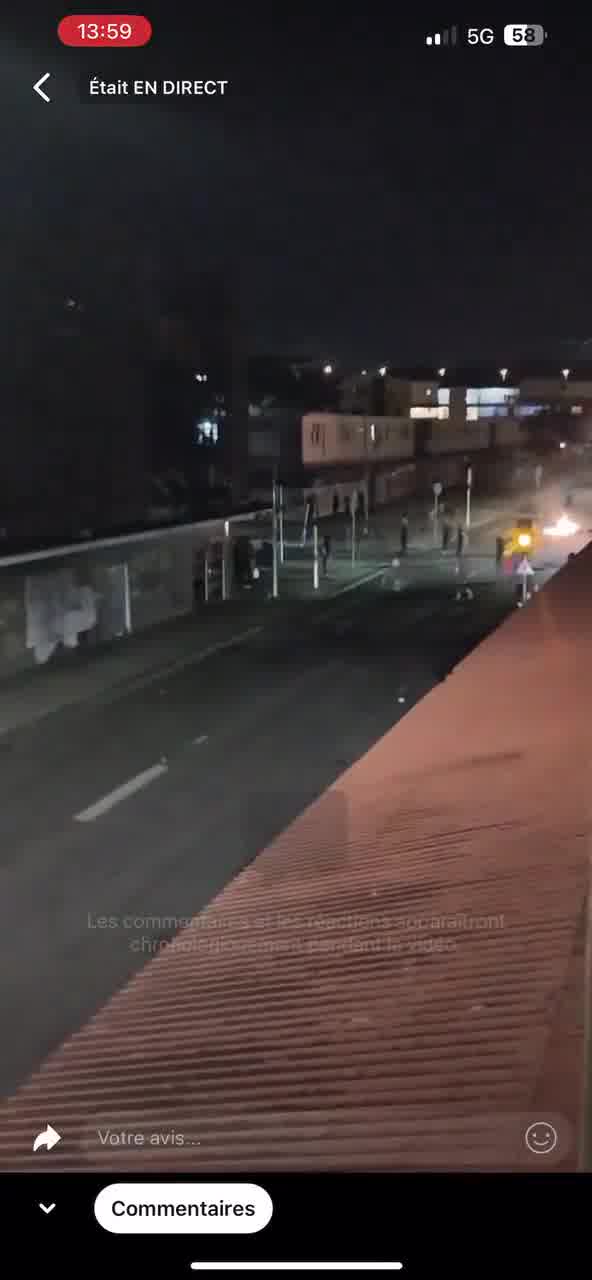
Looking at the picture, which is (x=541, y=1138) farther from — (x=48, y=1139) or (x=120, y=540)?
(x=120, y=540)

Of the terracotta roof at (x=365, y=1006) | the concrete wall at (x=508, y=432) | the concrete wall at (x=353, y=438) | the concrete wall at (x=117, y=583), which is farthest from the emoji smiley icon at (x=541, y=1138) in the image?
the concrete wall at (x=508, y=432)

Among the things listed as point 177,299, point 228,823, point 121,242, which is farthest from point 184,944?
point 177,299

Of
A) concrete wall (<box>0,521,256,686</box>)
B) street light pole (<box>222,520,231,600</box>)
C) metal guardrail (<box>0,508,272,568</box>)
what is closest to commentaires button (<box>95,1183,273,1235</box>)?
concrete wall (<box>0,521,256,686</box>)

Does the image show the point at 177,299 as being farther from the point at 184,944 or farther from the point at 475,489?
the point at 184,944

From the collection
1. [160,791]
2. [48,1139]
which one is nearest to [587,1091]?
[48,1139]

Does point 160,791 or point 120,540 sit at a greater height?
point 120,540

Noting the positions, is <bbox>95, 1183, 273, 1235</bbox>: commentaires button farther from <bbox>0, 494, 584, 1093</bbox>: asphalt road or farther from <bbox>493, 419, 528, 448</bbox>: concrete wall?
<bbox>493, 419, 528, 448</bbox>: concrete wall

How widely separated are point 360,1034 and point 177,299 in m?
40.8

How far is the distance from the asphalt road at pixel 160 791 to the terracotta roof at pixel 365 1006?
399 millimetres

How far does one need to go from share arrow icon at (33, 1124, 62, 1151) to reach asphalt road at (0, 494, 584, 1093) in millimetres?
1121

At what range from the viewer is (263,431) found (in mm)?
43375

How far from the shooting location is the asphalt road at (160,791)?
23.2ft

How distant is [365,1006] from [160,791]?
7682 mm

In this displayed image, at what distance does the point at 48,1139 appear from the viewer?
8.22 ft
